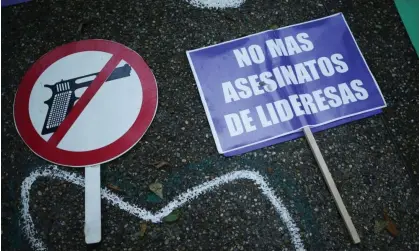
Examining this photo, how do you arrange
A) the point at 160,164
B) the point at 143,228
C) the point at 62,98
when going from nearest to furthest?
the point at 143,228 → the point at 160,164 → the point at 62,98

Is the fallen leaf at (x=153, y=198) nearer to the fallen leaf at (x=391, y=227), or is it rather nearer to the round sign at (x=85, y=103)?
the round sign at (x=85, y=103)

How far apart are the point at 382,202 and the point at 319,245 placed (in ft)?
1.55

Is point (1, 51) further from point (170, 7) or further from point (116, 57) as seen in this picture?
point (170, 7)

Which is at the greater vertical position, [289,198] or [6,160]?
[6,160]

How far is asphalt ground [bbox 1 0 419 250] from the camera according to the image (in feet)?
6.93

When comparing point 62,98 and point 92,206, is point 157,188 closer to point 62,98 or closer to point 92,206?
point 92,206

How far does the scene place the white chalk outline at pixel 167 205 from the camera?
2.11m

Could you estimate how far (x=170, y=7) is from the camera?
107 inches

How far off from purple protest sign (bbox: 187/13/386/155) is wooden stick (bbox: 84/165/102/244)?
76 cm

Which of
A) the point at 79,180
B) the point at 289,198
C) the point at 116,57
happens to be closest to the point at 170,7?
the point at 116,57

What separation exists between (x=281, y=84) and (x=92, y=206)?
1.39 m

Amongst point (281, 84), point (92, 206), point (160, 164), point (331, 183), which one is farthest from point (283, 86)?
point (92, 206)

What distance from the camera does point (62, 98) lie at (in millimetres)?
2361

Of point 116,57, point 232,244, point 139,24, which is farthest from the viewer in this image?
point 139,24
